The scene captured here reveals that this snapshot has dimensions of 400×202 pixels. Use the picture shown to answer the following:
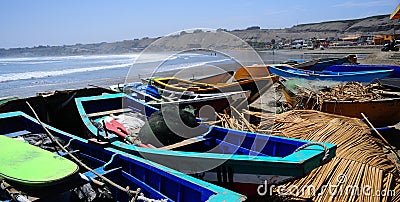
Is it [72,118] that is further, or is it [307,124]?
[72,118]

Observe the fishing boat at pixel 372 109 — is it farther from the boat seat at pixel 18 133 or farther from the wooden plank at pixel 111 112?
the boat seat at pixel 18 133

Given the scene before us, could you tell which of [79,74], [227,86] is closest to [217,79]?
[227,86]

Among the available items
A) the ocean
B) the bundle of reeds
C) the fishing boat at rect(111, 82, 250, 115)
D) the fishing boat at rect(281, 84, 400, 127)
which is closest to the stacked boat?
the fishing boat at rect(111, 82, 250, 115)

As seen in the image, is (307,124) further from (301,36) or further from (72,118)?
(301,36)

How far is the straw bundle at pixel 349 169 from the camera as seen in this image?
14.2ft

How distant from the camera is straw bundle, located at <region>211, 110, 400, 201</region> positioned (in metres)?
4.32

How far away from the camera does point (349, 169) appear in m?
4.61

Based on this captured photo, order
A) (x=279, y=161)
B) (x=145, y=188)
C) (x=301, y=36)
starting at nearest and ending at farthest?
1. (x=279, y=161)
2. (x=145, y=188)
3. (x=301, y=36)

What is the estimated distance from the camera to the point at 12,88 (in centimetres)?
2405

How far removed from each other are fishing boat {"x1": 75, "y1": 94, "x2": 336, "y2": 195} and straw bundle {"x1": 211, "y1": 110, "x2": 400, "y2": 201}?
73 centimetres

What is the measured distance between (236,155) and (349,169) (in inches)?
71.8

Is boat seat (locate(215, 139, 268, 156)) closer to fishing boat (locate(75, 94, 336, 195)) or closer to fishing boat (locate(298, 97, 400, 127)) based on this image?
fishing boat (locate(75, 94, 336, 195))

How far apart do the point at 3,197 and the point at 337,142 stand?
16.2 ft

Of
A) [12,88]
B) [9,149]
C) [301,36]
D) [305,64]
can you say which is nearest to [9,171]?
[9,149]
